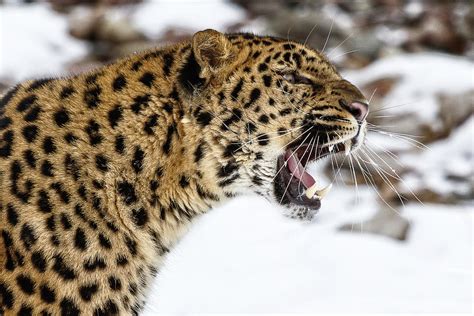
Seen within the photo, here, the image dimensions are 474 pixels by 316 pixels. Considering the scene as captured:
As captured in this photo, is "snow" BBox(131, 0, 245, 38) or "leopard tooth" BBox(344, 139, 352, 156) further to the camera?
"snow" BBox(131, 0, 245, 38)

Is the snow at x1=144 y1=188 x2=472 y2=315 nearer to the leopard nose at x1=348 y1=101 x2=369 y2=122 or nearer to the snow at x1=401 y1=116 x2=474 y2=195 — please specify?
the snow at x1=401 y1=116 x2=474 y2=195

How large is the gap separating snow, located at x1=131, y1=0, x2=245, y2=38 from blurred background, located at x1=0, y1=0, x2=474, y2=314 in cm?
4

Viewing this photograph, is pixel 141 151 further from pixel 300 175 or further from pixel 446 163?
pixel 446 163

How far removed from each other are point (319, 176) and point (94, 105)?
7164mm

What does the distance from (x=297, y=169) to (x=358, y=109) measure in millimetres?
578

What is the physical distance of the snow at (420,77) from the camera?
46.3 feet

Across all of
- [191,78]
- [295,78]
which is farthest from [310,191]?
[191,78]

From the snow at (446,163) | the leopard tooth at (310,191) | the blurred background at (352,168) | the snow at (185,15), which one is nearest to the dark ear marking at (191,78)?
the blurred background at (352,168)

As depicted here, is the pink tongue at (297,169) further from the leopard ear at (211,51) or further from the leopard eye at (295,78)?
the leopard ear at (211,51)

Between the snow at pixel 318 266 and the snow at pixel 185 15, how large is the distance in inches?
294

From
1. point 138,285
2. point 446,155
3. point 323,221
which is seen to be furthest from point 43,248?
point 446,155

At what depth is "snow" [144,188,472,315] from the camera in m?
8.70

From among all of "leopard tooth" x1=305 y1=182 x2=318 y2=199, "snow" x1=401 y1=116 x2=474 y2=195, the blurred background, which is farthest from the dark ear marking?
"snow" x1=401 y1=116 x2=474 y2=195

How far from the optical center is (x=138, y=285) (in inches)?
213
